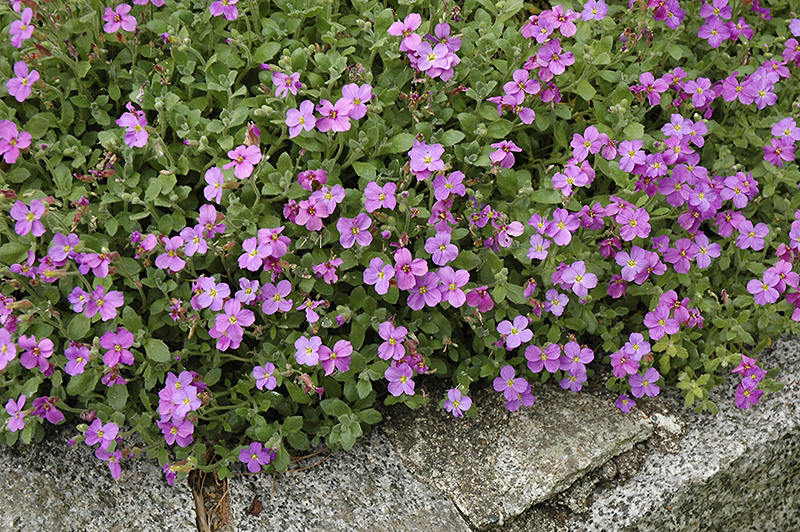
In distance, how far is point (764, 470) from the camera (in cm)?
249

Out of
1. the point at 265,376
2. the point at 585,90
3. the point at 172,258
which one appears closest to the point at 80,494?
the point at 265,376

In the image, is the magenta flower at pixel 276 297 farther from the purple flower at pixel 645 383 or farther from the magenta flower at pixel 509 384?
the purple flower at pixel 645 383

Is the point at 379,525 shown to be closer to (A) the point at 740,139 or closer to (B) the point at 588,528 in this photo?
(B) the point at 588,528

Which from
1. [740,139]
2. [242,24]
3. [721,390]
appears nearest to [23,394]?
[242,24]

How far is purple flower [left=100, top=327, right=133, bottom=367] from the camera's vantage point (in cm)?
224

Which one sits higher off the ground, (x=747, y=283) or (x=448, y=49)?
(x=448, y=49)

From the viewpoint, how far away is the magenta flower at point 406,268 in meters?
2.29

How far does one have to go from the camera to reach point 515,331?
241 centimetres

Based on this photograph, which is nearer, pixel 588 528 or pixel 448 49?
pixel 588 528

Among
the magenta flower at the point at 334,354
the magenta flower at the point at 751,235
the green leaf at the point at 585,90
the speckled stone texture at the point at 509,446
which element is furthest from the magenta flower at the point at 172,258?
the magenta flower at the point at 751,235

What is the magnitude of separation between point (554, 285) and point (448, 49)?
88 centimetres

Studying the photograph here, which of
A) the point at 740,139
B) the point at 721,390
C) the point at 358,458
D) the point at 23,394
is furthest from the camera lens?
the point at 740,139

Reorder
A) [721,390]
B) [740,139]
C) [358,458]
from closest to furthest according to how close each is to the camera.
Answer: [358,458], [721,390], [740,139]

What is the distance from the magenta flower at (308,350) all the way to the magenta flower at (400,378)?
0.24 m
